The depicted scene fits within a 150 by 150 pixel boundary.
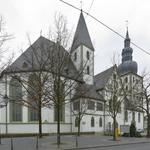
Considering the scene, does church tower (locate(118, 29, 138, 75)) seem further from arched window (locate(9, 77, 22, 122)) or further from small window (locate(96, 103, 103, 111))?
arched window (locate(9, 77, 22, 122))

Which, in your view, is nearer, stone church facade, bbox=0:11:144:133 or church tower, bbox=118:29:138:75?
stone church facade, bbox=0:11:144:133

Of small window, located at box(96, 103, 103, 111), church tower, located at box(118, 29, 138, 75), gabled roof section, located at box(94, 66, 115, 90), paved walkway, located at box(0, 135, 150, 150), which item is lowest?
paved walkway, located at box(0, 135, 150, 150)

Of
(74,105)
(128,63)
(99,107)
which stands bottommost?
(99,107)

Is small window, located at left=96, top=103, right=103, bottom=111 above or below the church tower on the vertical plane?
below

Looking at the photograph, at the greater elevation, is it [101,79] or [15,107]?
[101,79]

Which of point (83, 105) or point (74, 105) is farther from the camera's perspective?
point (74, 105)

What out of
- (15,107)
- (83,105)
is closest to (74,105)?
(83,105)

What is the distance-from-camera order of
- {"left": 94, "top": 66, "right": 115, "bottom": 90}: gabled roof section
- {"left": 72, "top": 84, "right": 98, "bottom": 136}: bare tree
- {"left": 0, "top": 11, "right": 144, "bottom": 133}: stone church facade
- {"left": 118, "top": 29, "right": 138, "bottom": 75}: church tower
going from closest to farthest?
{"left": 0, "top": 11, "right": 144, "bottom": 133}: stone church facade
{"left": 72, "top": 84, "right": 98, "bottom": 136}: bare tree
{"left": 94, "top": 66, "right": 115, "bottom": 90}: gabled roof section
{"left": 118, "top": 29, "right": 138, "bottom": 75}: church tower

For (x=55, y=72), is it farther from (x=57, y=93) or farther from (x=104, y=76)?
(x=104, y=76)

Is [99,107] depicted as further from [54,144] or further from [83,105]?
[54,144]

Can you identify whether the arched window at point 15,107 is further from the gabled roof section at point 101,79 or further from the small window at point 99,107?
the gabled roof section at point 101,79

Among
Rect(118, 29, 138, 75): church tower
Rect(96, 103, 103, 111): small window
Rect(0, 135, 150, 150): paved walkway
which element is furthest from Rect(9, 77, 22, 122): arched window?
Rect(118, 29, 138, 75): church tower

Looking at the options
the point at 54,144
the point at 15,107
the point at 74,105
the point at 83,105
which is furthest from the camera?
the point at 74,105

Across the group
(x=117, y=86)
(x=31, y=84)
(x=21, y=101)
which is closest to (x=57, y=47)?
(x=31, y=84)
